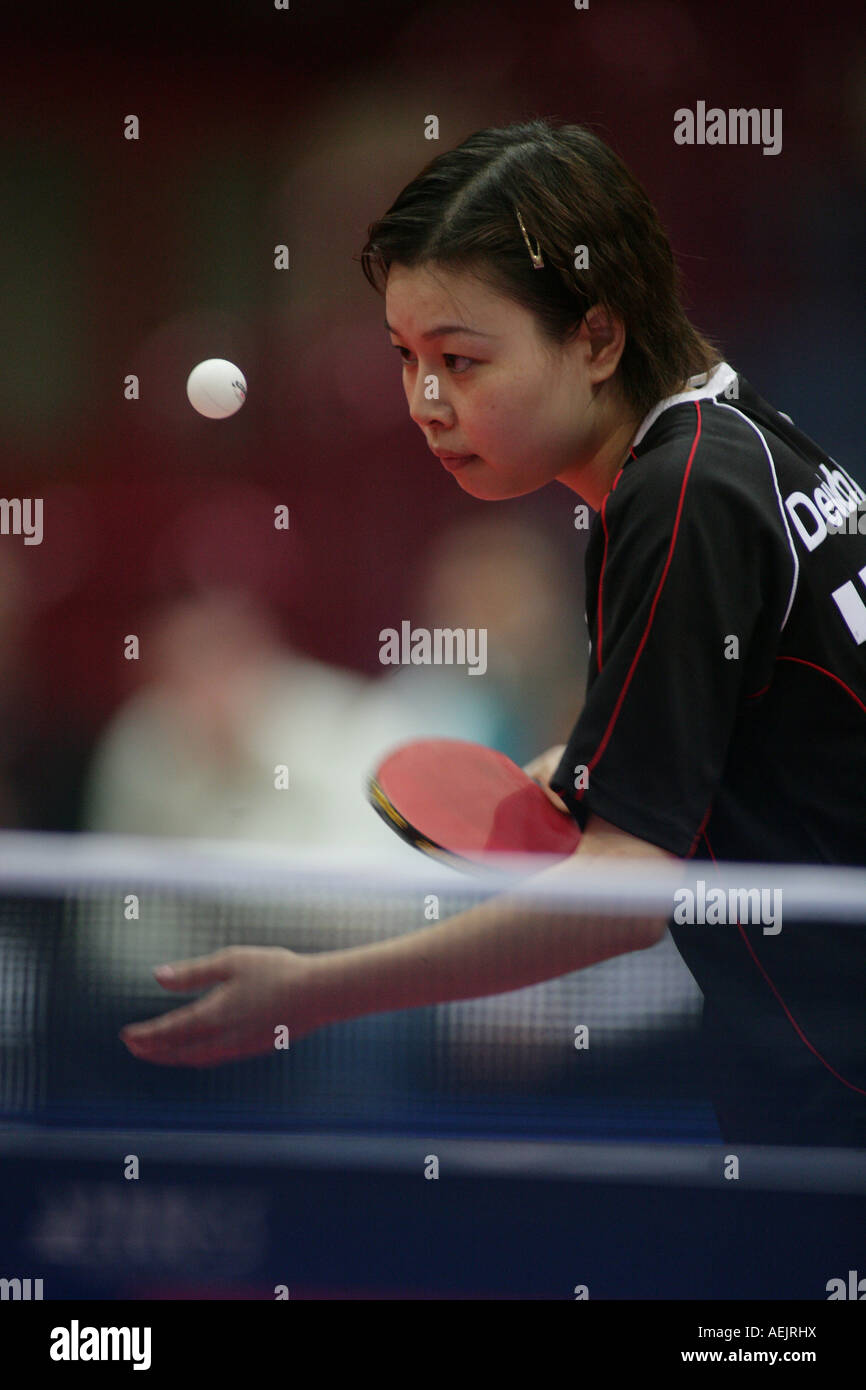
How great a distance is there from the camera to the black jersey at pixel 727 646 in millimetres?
1036

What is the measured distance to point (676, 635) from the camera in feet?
3.40

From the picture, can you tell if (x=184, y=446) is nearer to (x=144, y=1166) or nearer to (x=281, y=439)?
(x=281, y=439)

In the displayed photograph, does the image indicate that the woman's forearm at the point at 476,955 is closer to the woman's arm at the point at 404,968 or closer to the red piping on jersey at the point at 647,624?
the woman's arm at the point at 404,968

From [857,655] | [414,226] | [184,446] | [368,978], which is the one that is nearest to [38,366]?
[184,446]

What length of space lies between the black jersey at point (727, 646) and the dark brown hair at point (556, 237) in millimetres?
67

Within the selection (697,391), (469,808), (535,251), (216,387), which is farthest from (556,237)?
(216,387)

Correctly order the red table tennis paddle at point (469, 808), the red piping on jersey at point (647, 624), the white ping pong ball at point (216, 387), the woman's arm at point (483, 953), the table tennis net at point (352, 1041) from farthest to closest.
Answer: the white ping pong ball at point (216, 387), the table tennis net at point (352, 1041), the red table tennis paddle at point (469, 808), the woman's arm at point (483, 953), the red piping on jersey at point (647, 624)

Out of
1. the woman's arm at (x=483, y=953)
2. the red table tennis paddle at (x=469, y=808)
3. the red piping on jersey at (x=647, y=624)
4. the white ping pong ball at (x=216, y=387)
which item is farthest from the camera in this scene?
the white ping pong ball at (x=216, y=387)

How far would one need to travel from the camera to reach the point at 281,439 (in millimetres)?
2391

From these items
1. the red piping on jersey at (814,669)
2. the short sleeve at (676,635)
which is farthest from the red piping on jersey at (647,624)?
the red piping on jersey at (814,669)

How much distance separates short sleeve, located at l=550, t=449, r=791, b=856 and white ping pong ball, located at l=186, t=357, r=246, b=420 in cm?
124

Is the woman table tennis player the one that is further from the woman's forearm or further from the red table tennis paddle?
the red table tennis paddle

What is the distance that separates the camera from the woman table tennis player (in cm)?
105

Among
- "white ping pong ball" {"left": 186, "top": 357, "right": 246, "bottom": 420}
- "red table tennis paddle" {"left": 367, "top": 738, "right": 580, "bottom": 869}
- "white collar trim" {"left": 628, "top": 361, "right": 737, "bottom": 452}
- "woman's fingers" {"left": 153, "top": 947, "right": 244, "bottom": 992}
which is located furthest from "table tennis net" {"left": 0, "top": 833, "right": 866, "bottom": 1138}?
"white ping pong ball" {"left": 186, "top": 357, "right": 246, "bottom": 420}
